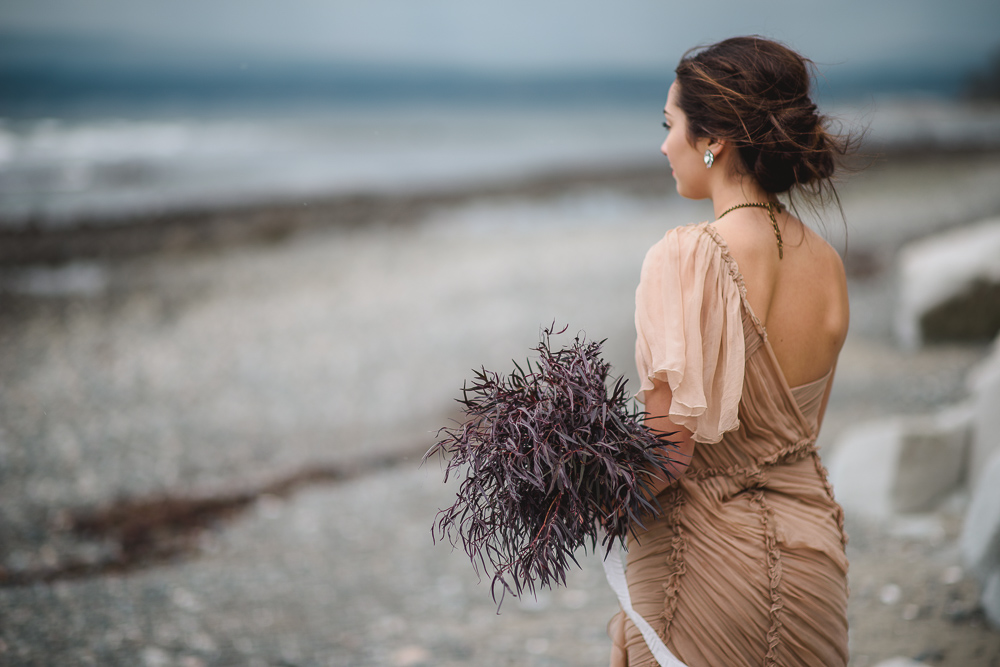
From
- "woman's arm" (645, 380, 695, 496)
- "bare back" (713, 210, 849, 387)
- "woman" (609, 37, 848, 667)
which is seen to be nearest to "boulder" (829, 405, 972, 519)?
"woman" (609, 37, 848, 667)

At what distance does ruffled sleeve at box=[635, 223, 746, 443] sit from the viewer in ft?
5.61

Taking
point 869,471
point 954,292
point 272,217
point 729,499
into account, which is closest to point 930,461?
point 869,471

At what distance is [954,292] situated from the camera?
7.77 m

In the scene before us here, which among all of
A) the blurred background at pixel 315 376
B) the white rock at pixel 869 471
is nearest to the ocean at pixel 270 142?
the blurred background at pixel 315 376

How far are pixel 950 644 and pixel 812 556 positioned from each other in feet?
7.25

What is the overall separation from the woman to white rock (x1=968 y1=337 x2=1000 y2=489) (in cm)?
304

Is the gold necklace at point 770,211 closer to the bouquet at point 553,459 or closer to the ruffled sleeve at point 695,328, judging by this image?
the ruffled sleeve at point 695,328

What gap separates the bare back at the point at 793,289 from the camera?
178 cm

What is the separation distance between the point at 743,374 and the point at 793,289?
29 cm

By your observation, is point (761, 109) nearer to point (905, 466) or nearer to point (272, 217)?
point (905, 466)

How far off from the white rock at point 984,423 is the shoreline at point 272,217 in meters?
8.15

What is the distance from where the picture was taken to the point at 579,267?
1466cm

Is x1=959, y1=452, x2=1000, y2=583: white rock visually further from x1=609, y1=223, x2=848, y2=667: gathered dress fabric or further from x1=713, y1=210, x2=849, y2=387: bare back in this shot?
x1=713, y1=210, x2=849, y2=387: bare back

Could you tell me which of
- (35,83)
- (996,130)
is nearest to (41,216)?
(35,83)
